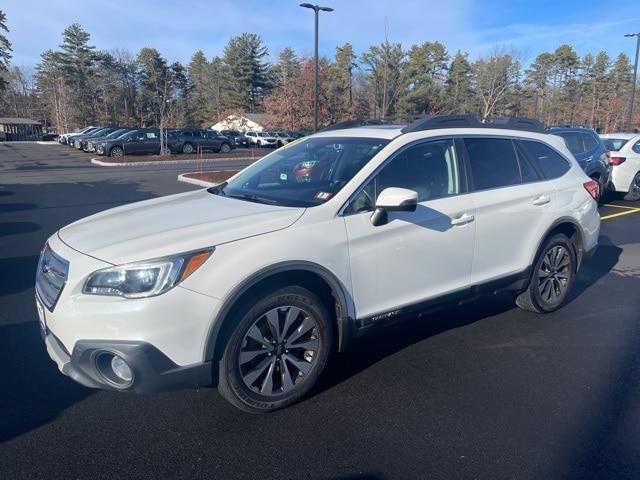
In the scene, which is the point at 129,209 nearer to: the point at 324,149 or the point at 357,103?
the point at 324,149

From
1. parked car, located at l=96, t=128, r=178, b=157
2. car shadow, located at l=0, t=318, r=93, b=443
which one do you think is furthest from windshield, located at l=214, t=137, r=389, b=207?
parked car, located at l=96, t=128, r=178, b=157

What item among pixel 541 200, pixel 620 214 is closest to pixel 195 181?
pixel 620 214

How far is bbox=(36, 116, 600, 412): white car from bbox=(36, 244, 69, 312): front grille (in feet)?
0.05

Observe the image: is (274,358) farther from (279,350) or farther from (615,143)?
(615,143)

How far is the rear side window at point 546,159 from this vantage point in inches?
187

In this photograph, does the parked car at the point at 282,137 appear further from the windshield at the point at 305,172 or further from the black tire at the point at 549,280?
the windshield at the point at 305,172

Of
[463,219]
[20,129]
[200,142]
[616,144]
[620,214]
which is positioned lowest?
[620,214]

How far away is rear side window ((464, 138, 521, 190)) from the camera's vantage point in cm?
418

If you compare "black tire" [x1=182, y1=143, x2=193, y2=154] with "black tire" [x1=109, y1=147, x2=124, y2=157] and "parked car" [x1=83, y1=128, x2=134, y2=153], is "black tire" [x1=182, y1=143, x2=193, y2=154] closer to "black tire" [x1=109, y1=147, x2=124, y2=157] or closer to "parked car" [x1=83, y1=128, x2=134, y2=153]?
"parked car" [x1=83, y1=128, x2=134, y2=153]

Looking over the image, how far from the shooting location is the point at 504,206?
426 cm

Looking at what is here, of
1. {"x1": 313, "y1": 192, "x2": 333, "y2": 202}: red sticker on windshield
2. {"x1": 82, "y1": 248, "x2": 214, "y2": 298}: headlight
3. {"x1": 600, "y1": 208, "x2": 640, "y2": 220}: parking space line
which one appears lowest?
{"x1": 600, "y1": 208, "x2": 640, "y2": 220}: parking space line

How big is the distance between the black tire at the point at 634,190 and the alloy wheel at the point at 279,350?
11.4 meters

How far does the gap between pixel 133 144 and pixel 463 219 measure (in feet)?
93.1

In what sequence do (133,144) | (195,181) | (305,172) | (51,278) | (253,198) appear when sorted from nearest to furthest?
1. (51,278)
2. (253,198)
3. (305,172)
4. (195,181)
5. (133,144)
